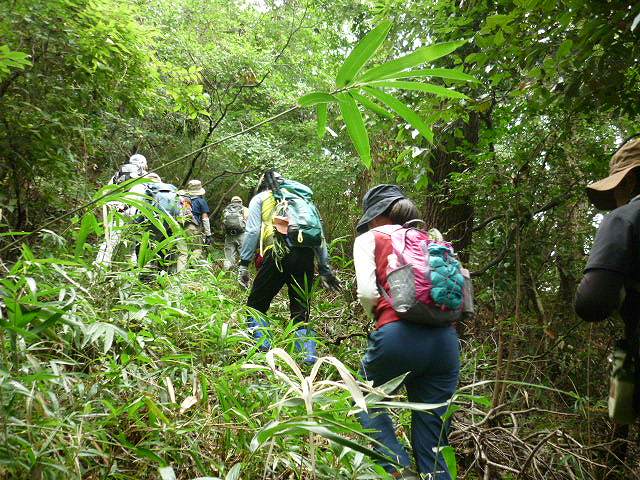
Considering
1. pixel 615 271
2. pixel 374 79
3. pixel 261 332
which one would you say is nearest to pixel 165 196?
pixel 261 332

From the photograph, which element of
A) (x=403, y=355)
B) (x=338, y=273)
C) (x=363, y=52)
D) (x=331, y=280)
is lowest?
(x=338, y=273)

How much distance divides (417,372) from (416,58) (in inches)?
71.9

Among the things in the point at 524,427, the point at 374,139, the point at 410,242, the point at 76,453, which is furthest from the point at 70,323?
the point at 374,139

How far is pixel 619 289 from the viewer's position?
1940 millimetres

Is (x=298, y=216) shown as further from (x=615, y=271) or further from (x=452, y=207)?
(x=615, y=271)

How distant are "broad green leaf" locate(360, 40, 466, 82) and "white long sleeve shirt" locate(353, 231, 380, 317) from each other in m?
1.57

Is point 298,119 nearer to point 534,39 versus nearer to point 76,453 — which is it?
point 534,39

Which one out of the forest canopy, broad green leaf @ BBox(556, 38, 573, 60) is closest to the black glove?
the forest canopy

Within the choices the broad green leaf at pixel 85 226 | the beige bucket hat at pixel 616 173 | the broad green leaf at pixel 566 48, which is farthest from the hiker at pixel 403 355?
the broad green leaf at pixel 85 226

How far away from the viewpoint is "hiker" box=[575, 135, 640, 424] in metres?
1.93

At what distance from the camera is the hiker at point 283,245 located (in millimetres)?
4035

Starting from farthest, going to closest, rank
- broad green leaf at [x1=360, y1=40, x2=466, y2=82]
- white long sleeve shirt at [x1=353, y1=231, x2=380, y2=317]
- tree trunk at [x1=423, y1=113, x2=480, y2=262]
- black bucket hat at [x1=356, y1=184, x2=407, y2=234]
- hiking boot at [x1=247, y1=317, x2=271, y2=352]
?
1. tree trunk at [x1=423, y1=113, x2=480, y2=262]
2. hiking boot at [x1=247, y1=317, x2=271, y2=352]
3. black bucket hat at [x1=356, y1=184, x2=407, y2=234]
4. white long sleeve shirt at [x1=353, y1=231, x2=380, y2=317]
5. broad green leaf at [x1=360, y1=40, x2=466, y2=82]

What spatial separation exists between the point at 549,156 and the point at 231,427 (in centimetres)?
327

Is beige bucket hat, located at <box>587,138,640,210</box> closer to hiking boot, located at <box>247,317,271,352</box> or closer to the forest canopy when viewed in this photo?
the forest canopy
